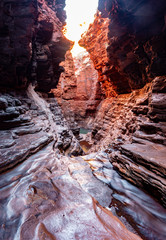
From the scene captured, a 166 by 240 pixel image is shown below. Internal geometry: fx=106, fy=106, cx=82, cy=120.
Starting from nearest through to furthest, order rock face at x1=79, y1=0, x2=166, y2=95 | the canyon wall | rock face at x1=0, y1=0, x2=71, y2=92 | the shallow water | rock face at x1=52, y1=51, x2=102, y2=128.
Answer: the shallow water < the canyon wall < rock face at x1=79, y1=0, x2=166, y2=95 < rock face at x1=0, y1=0, x2=71, y2=92 < rock face at x1=52, y1=51, x2=102, y2=128

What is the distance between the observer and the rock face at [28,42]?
5.33m

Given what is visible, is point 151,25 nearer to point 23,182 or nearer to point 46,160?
point 46,160

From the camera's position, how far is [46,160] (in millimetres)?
3066

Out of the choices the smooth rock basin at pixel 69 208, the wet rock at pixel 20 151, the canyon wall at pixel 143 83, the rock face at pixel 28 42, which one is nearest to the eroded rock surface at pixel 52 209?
the smooth rock basin at pixel 69 208

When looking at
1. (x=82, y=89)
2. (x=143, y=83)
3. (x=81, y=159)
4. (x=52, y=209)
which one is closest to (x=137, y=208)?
(x=52, y=209)

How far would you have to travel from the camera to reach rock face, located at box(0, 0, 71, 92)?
5332mm

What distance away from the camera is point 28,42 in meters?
6.11

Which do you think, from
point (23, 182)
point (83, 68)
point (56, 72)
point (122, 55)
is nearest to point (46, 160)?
point (23, 182)

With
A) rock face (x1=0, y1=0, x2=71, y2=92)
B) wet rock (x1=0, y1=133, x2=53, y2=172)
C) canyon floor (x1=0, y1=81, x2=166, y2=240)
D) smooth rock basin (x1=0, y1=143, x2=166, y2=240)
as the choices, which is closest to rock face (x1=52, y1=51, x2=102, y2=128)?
rock face (x1=0, y1=0, x2=71, y2=92)

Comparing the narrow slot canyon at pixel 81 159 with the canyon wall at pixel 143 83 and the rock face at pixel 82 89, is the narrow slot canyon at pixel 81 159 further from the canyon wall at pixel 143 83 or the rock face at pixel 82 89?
the rock face at pixel 82 89

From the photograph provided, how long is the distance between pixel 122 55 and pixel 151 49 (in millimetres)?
2287

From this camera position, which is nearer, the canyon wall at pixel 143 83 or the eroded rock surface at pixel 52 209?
the eroded rock surface at pixel 52 209

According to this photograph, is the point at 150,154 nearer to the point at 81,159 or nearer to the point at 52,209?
the point at 81,159

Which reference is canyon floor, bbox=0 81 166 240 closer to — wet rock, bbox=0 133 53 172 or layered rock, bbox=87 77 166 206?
wet rock, bbox=0 133 53 172
